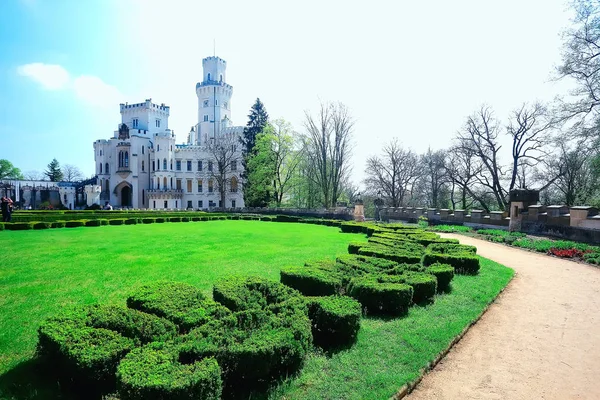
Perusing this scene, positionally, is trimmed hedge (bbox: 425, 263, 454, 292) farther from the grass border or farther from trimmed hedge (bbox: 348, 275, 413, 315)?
trimmed hedge (bbox: 348, 275, 413, 315)

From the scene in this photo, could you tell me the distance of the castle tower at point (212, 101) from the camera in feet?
205

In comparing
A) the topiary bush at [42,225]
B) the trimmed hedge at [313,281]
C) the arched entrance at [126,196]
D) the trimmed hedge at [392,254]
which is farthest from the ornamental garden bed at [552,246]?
the arched entrance at [126,196]

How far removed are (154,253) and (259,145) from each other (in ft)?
99.3

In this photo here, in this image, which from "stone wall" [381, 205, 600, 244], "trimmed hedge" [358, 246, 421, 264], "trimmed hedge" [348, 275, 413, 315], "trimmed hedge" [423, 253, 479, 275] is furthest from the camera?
"stone wall" [381, 205, 600, 244]

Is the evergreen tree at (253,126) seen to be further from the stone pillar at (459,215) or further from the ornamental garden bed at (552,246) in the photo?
the ornamental garden bed at (552,246)

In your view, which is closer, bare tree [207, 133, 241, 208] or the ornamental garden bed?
the ornamental garden bed

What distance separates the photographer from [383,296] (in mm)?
5504

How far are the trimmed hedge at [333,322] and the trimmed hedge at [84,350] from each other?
2302 millimetres

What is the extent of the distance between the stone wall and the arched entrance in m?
51.8

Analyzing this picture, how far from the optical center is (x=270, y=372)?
144 inches

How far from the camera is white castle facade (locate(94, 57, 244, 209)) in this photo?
5609 cm

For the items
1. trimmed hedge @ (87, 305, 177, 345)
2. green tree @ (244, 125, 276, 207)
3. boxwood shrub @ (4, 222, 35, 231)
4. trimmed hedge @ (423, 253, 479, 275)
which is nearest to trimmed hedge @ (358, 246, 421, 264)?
trimmed hedge @ (423, 253, 479, 275)

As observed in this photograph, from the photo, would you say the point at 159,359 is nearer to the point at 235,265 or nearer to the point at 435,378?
the point at 435,378

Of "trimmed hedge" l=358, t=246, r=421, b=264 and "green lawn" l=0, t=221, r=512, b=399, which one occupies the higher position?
"trimmed hedge" l=358, t=246, r=421, b=264
